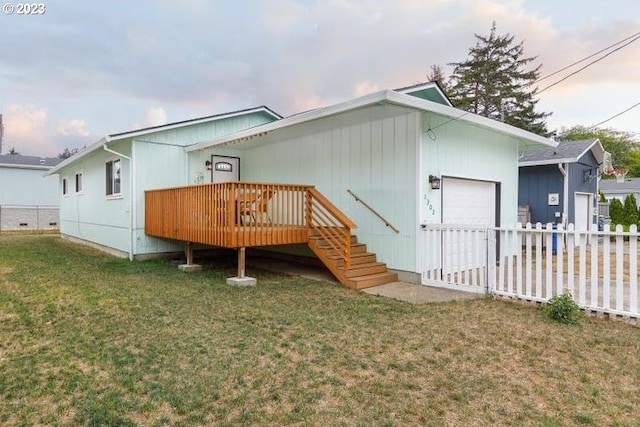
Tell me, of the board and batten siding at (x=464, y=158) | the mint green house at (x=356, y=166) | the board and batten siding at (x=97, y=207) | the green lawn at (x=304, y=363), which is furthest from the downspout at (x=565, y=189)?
the board and batten siding at (x=97, y=207)

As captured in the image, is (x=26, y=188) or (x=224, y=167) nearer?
(x=224, y=167)

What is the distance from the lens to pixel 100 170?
476 inches

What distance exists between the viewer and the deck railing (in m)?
6.81

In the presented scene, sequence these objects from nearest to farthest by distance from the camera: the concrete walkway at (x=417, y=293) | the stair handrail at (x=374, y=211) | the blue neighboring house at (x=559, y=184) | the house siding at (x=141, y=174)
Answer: the concrete walkway at (x=417, y=293)
the stair handrail at (x=374, y=211)
the house siding at (x=141, y=174)
the blue neighboring house at (x=559, y=184)

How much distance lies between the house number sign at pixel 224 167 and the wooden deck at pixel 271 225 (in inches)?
110

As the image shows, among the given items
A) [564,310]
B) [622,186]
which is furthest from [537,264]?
[622,186]

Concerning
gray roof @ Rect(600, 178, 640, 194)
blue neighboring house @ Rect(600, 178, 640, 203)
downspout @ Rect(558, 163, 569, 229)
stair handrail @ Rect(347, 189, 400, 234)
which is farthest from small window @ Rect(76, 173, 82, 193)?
gray roof @ Rect(600, 178, 640, 194)

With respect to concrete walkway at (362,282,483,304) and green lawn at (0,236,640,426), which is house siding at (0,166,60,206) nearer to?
green lawn at (0,236,640,426)

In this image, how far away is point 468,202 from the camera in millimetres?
8453

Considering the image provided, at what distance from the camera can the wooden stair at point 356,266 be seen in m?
6.86

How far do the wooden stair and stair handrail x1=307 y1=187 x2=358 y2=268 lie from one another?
12cm

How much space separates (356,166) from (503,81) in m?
25.9

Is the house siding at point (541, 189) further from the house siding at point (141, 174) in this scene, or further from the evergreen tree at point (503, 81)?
the evergreen tree at point (503, 81)

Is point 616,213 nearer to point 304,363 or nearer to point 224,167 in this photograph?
point 224,167
